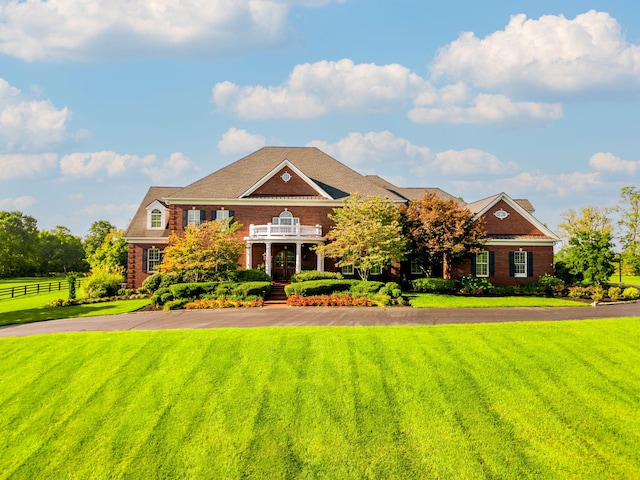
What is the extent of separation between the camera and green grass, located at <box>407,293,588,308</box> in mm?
25844

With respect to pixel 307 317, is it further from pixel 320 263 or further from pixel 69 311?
pixel 69 311

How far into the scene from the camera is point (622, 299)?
28.6 metres

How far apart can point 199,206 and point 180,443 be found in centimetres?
2732

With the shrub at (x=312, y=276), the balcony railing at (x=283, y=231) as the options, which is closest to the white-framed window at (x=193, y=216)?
the balcony railing at (x=283, y=231)

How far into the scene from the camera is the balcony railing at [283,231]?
3325 centimetres

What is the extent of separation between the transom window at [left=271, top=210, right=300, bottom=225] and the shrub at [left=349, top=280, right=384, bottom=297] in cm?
936

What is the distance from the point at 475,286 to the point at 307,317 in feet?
47.3

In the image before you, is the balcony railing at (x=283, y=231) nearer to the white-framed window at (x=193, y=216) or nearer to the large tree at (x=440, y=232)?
the white-framed window at (x=193, y=216)

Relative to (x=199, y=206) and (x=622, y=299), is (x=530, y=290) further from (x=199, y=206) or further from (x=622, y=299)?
(x=199, y=206)

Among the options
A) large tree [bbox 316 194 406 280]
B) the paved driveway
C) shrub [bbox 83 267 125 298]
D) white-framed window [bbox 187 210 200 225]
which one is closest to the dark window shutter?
large tree [bbox 316 194 406 280]

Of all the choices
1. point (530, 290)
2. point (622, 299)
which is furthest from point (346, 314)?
point (622, 299)

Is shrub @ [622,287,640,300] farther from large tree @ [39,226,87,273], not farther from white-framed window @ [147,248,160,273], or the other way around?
large tree @ [39,226,87,273]

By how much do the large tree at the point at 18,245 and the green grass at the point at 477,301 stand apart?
75.0m

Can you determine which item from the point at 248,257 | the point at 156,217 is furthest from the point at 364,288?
the point at 156,217
